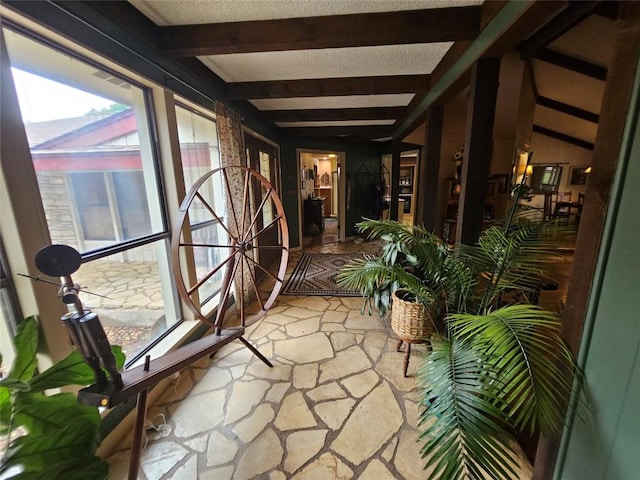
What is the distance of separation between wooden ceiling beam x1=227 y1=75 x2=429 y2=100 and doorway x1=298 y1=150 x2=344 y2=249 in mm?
2711

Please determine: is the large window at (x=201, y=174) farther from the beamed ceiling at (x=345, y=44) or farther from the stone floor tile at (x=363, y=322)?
the stone floor tile at (x=363, y=322)

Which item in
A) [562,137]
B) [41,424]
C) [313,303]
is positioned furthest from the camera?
[562,137]

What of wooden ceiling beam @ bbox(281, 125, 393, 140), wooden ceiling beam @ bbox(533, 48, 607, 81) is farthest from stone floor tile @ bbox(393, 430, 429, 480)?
wooden ceiling beam @ bbox(533, 48, 607, 81)

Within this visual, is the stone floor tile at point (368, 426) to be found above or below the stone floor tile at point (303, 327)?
below

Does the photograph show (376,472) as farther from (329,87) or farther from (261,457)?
(329,87)

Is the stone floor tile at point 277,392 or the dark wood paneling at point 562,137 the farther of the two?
the dark wood paneling at point 562,137

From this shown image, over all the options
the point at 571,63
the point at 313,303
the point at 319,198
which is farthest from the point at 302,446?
the point at 319,198

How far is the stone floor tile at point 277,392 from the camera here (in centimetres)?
167

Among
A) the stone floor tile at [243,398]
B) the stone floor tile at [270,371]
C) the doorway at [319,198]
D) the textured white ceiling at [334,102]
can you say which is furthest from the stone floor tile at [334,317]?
the doorway at [319,198]

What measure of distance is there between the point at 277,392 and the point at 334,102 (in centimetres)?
307

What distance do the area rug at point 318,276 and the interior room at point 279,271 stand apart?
1.02ft

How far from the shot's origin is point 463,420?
828 mm

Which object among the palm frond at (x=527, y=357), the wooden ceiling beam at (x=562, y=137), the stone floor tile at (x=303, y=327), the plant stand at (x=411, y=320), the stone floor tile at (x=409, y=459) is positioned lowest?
the stone floor tile at (x=409, y=459)

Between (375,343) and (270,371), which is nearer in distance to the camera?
(270,371)
